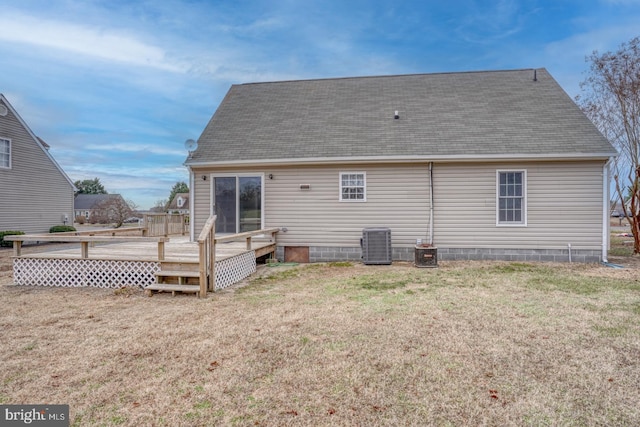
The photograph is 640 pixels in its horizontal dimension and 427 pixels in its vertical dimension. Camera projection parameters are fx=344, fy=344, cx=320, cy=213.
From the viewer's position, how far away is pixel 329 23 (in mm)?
15445

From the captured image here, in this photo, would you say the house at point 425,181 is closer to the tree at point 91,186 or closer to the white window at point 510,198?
the white window at point 510,198

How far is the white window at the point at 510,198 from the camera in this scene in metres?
9.25

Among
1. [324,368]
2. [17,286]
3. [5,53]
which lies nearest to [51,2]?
[5,53]

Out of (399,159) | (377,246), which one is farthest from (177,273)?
(399,159)

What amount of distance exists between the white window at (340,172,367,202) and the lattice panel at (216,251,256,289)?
3.13 m

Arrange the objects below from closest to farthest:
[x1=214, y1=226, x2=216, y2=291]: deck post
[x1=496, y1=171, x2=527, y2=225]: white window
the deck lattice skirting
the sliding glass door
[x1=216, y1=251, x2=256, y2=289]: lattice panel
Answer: [x1=214, y1=226, x2=216, y2=291]: deck post, [x1=216, y1=251, x2=256, y2=289]: lattice panel, the deck lattice skirting, [x1=496, y1=171, x2=527, y2=225]: white window, the sliding glass door

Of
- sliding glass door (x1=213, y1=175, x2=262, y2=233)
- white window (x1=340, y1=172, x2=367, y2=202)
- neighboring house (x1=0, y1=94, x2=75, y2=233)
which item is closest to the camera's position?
white window (x1=340, y1=172, x2=367, y2=202)

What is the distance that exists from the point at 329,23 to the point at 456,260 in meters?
12.0

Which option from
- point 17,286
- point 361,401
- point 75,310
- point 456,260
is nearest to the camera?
point 361,401

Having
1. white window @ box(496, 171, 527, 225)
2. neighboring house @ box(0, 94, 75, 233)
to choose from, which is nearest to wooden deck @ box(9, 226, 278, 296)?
white window @ box(496, 171, 527, 225)

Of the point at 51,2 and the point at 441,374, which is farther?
the point at 51,2

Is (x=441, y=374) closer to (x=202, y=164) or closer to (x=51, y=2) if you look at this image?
(x=202, y=164)

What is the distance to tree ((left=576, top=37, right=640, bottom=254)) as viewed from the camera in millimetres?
11367

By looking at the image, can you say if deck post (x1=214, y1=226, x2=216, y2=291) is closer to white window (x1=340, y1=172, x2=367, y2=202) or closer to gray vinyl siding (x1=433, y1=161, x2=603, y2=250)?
white window (x1=340, y1=172, x2=367, y2=202)
